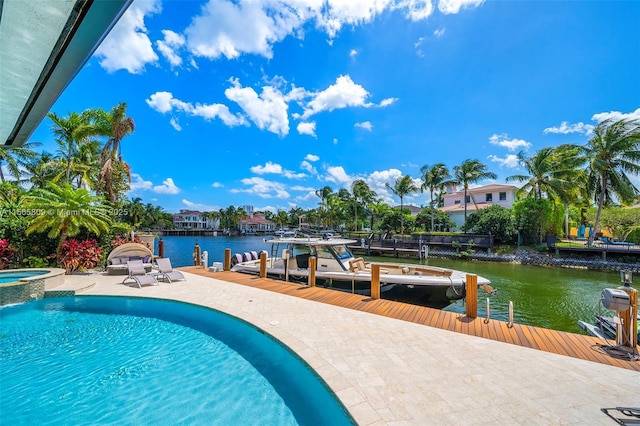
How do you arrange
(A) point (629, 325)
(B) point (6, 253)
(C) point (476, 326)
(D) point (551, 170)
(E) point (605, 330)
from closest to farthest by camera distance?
(A) point (629, 325), (E) point (605, 330), (C) point (476, 326), (B) point (6, 253), (D) point (551, 170)

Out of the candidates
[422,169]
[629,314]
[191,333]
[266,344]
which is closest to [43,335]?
[191,333]

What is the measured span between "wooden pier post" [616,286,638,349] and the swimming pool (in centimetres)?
526

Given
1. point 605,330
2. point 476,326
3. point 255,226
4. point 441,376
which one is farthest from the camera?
point 255,226

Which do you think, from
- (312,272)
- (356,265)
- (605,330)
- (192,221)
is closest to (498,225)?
(356,265)

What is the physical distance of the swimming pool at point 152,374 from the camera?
3.97 metres

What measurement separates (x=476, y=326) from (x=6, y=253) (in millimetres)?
16909

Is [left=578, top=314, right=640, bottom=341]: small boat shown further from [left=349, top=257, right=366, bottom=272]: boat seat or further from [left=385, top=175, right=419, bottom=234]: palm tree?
[left=385, top=175, right=419, bottom=234]: palm tree

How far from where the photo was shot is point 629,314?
4910mm

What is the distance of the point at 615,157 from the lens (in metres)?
21.9

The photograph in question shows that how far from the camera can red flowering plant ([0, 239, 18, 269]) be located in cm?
1109

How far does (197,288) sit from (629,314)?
1088 cm

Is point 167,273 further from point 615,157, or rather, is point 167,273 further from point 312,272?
point 615,157

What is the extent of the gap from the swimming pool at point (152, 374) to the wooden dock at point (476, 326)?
2.81 metres

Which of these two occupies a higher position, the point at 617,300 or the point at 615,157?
the point at 615,157
